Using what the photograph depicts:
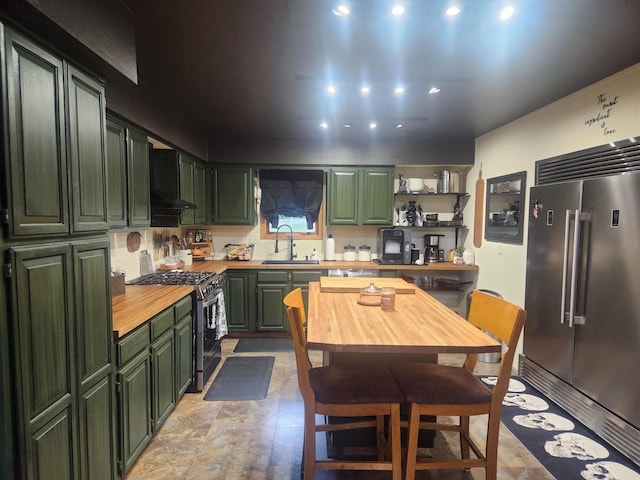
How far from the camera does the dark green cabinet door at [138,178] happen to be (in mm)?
2396

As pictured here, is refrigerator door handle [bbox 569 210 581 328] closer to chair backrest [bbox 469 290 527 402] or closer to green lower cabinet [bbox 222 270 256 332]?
chair backrest [bbox 469 290 527 402]

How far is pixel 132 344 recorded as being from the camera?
1827 mm

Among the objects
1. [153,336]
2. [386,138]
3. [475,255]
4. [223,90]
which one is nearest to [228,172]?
[223,90]

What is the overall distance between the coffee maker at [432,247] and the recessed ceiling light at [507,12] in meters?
3.11

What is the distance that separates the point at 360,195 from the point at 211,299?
7.49ft

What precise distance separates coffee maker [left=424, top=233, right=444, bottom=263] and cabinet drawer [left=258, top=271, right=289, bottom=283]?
1.91 meters

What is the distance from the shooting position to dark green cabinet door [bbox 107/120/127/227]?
2143 millimetres

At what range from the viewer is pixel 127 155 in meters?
2.35

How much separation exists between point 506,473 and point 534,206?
2142 millimetres

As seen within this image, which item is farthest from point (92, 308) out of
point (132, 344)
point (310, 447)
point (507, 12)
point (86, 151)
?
point (507, 12)

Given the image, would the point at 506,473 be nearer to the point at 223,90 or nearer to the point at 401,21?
the point at 401,21

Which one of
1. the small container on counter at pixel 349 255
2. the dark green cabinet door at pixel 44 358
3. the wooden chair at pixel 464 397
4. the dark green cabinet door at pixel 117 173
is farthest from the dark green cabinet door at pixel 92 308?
the small container on counter at pixel 349 255

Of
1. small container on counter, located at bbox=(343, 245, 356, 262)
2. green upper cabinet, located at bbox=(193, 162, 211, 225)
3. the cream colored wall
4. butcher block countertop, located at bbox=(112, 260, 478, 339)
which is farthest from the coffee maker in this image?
green upper cabinet, located at bbox=(193, 162, 211, 225)

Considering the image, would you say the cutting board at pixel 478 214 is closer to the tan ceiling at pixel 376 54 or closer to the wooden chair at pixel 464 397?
the tan ceiling at pixel 376 54
